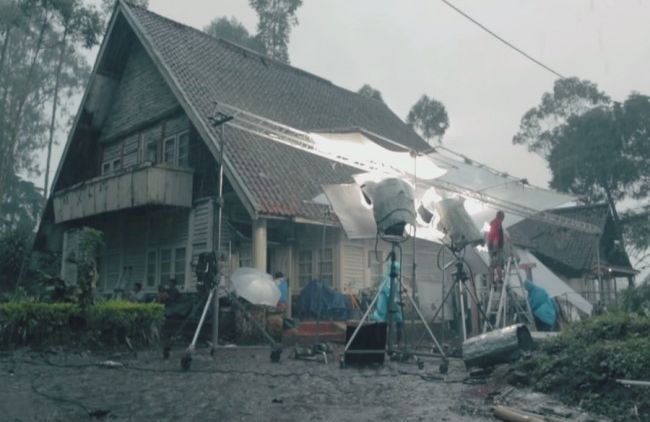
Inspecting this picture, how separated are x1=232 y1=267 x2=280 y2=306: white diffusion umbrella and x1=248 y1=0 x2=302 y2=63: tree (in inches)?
1298

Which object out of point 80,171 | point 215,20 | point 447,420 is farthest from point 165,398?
point 215,20

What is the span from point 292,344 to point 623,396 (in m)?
8.68

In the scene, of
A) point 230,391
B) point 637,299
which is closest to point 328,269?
point 637,299

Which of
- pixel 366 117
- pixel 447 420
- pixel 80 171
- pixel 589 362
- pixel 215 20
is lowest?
pixel 447 420

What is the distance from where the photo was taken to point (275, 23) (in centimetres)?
4150

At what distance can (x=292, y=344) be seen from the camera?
12.9 m

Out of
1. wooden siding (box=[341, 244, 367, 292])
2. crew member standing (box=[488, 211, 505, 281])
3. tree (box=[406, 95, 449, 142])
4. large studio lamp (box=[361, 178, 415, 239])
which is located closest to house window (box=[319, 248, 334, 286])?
wooden siding (box=[341, 244, 367, 292])

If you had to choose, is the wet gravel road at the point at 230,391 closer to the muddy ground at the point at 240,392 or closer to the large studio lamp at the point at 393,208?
the muddy ground at the point at 240,392

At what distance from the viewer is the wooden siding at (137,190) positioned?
606 inches

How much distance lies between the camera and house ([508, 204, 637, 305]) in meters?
26.3

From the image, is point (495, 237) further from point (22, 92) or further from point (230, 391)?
point (22, 92)

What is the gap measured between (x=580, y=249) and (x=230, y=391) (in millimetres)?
24633

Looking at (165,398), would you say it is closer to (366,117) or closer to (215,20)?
(366,117)

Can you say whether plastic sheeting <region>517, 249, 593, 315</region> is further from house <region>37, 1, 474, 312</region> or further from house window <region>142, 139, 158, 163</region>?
house window <region>142, 139, 158, 163</region>
